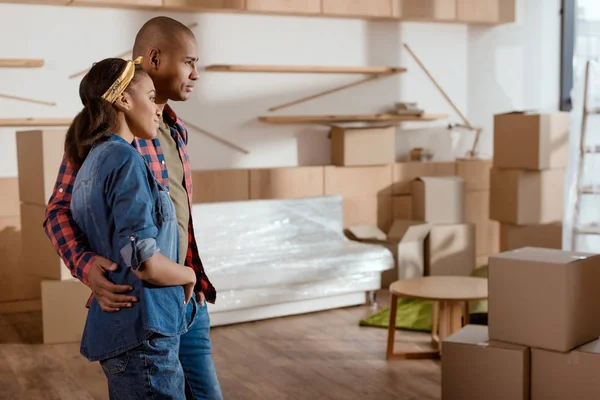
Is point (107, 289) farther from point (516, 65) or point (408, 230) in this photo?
point (516, 65)

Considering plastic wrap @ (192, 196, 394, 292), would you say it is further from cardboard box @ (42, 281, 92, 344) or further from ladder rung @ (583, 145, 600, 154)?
ladder rung @ (583, 145, 600, 154)

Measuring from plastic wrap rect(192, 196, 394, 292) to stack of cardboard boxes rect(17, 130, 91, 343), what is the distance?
76 cm

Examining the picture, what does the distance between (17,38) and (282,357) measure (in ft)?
8.36

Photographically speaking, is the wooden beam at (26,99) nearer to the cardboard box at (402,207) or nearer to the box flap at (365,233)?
the box flap at (365,233)

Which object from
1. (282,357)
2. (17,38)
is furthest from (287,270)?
(17,38)

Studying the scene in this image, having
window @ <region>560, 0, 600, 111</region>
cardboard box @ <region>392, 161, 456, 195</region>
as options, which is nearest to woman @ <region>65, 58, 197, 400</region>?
cardboard box @ <region>392, 161, 456, 195</region>

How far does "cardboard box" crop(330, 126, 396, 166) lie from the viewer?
5930 mm

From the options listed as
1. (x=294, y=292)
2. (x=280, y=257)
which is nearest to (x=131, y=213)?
(x=294, y=292)

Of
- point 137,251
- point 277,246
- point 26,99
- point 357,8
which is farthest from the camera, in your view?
point 357,8

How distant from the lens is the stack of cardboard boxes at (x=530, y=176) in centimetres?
557

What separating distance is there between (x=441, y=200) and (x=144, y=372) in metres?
4.64

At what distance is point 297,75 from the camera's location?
5.98m

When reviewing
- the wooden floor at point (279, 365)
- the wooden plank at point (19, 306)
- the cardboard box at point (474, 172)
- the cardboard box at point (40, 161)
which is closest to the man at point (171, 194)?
the wooden floor at point (279, 365)

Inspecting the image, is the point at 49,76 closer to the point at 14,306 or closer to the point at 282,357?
the point at 14,306
